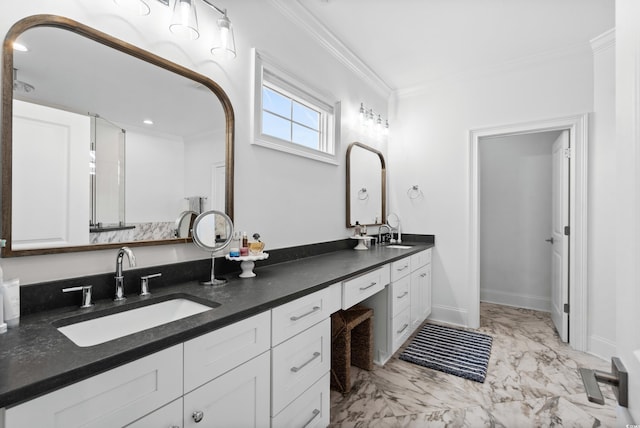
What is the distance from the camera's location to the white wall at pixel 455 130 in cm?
283

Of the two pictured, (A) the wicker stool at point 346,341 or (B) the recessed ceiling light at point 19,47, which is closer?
(B) the recessed ceiling light at point 19,47

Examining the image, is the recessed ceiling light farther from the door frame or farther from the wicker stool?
the door frame

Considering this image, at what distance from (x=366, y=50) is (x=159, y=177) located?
2206mm

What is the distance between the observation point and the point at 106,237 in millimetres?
1299

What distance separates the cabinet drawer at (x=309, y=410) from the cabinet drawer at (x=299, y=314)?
0.31 m

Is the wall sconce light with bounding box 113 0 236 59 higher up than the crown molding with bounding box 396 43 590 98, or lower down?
lower down

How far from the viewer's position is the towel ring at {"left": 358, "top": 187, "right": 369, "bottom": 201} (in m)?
3.12

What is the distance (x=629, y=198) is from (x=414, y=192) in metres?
3.07

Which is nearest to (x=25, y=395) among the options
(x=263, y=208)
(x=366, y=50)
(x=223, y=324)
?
(x=223, y=324)

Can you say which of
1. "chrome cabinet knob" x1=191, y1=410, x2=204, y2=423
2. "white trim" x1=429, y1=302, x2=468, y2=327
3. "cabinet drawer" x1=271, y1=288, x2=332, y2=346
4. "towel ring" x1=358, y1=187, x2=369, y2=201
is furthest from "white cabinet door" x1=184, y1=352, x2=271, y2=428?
"white trim" x1=429, y1=302, x2=468, y2=327

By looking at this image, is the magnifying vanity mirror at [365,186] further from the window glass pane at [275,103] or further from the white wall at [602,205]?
the white wall at [602,205]

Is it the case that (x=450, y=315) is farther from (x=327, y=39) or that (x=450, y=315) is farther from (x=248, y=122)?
(x=327, y=39)

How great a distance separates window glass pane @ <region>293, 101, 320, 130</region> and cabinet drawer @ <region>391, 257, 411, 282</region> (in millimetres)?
1318

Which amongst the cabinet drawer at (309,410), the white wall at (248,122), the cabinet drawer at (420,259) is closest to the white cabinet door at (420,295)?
the cabinet drawer at (420,259)
